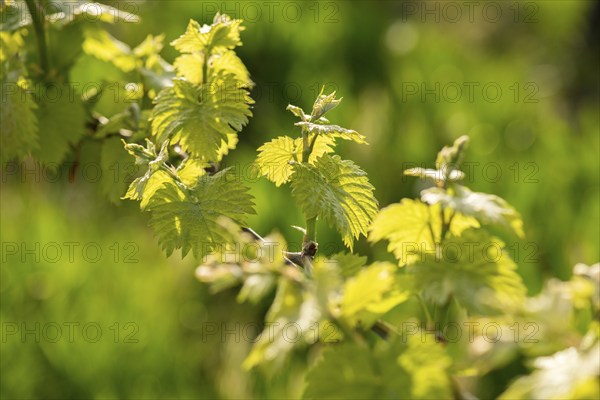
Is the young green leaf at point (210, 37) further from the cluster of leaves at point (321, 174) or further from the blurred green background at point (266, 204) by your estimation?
the blurred green background at point (266, 204)

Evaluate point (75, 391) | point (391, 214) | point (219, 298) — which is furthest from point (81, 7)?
point (219, 298)

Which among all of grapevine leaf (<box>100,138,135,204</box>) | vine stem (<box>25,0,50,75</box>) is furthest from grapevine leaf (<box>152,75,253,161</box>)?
vine stem (<box>25,0,50,75</box>)

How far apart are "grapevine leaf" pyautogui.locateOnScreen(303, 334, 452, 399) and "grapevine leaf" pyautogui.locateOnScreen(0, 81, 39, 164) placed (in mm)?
379

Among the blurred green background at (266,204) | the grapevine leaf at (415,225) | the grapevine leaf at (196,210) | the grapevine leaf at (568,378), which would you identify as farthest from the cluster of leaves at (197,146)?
the blurred green background at (266,204)

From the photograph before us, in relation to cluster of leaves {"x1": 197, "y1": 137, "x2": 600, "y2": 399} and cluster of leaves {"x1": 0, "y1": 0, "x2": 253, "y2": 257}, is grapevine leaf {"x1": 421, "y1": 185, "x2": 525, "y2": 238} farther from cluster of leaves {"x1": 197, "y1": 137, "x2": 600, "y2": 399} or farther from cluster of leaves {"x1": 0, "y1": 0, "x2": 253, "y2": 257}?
cluster of leaves {"x1": 0, "y1": 0, "x2": 253, "y2": 257}

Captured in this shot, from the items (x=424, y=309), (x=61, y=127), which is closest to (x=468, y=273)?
(x=424, y=309)

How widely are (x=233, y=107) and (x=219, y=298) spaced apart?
6.66ft

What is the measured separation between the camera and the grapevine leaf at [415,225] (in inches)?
19.8

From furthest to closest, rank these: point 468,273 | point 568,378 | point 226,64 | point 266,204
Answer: point 266,204 → point 226,64 → point 468,273 → point 568,378

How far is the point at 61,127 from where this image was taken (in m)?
0.68

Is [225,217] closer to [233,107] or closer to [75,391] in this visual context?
[233,107]

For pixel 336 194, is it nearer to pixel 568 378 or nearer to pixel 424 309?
pixel 424 309

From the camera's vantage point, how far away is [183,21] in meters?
3.55

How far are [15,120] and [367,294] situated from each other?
15.4 inches
